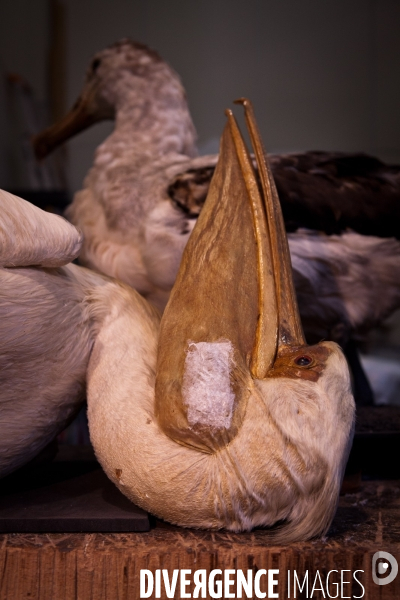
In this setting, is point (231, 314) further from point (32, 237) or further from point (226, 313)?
point (32, 237)

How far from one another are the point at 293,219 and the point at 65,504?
2.45ft

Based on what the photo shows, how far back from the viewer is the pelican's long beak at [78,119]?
1.64 m

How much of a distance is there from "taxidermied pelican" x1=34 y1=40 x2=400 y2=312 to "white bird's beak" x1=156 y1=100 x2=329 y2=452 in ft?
1.19

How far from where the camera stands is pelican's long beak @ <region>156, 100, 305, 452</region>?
0.77m

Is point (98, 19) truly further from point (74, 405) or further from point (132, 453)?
point (132, 453)

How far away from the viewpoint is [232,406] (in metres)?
0.76

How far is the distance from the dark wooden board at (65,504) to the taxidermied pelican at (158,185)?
476 mm

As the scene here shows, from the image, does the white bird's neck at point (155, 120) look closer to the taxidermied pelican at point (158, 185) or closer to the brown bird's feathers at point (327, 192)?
the taxidermied pelican at point (158, 185)

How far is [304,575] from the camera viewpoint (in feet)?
2.38

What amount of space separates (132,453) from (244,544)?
0.55 ft

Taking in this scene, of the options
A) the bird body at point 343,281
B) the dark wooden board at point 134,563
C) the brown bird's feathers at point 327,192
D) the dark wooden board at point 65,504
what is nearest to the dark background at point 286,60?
the brown bird's feathers at point 327,192

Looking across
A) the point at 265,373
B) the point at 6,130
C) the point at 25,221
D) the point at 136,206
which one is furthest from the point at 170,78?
the point at 265,373

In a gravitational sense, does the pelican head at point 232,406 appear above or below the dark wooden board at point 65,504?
above

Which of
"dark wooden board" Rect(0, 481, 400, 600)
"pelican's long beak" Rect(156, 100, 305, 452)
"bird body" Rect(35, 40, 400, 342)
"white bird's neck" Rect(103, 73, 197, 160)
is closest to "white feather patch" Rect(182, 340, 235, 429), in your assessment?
"pelican's long beak" Rect(156, 100, 305, 452)
